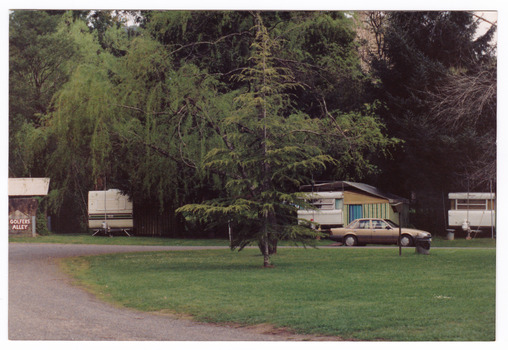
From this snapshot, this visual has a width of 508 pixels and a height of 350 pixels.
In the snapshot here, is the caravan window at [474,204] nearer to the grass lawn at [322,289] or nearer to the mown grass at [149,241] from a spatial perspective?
the mown grass at [149,241]

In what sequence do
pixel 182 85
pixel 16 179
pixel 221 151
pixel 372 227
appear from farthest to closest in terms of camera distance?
1. pixel 372 227
2. pixel 182 85
3. pixel 221 151
4. pixel 16 179

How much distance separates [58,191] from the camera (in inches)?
622

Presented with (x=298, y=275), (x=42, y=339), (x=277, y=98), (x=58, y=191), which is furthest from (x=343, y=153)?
(x=42, y=339)

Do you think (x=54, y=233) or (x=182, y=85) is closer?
(x=54, y=233)

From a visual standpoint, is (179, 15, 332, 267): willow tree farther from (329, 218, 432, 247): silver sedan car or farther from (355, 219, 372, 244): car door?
(355, 219, 372, 244): car door

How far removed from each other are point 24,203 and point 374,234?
888 cm

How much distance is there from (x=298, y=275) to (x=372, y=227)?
13.4 ft

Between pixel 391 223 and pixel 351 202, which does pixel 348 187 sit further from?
pixel 391 223

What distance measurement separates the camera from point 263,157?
15086mm

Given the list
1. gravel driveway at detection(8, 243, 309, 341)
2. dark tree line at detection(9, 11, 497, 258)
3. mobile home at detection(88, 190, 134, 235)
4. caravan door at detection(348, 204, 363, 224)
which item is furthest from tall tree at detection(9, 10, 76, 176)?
caravan door at detection(348, 204, 363, 224)

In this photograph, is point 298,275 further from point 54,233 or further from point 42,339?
point 42,339

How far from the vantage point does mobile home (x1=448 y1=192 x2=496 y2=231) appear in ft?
43.7

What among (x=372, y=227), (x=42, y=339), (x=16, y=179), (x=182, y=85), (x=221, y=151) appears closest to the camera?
(x=42, y=339)

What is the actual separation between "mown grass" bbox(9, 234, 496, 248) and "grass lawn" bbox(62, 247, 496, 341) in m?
0.42
